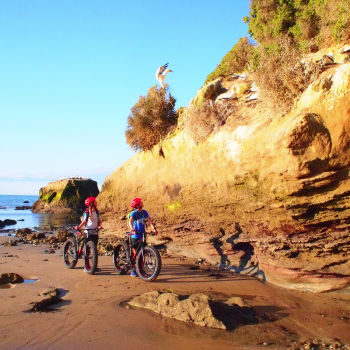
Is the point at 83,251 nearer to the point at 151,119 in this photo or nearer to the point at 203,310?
the point at 203,310

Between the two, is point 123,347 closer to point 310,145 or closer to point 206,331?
point 206,331

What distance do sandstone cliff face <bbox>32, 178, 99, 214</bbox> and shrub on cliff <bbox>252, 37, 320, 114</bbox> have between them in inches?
1349

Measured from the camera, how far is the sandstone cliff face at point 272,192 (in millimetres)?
6473

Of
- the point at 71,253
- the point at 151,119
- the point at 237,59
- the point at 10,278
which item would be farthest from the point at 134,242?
the point at 237,59

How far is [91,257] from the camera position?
331 inches

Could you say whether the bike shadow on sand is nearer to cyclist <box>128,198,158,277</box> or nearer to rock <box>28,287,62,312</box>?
cyclist <box>128,198,158,277</box>

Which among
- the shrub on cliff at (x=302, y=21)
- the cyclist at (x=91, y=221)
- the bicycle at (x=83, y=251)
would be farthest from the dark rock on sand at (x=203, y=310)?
the shrub on cliff at (x=302, y=21)

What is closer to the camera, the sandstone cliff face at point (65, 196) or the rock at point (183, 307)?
the rock at point (183, 307)

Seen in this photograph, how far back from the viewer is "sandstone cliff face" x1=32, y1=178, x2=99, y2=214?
39.7 meters

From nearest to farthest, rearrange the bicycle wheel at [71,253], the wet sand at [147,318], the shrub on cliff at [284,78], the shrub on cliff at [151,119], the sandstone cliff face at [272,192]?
the wet sand at [147,318] < the sandstone cliff face at [272,192] < the shrub on cliff at [284,78] < the bicycle wheel at [71,253] < the shrub on cliff at [151,119]

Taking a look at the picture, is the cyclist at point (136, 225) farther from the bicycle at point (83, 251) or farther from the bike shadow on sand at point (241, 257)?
the bike shadow on sand at point (241, 257)

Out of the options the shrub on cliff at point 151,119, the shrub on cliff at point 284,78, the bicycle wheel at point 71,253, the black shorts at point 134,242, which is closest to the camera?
the shrub on cliff at point 284,78

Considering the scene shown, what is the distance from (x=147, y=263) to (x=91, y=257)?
1.55 m

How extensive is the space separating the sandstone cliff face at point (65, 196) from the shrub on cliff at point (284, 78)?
3426 centimetres
